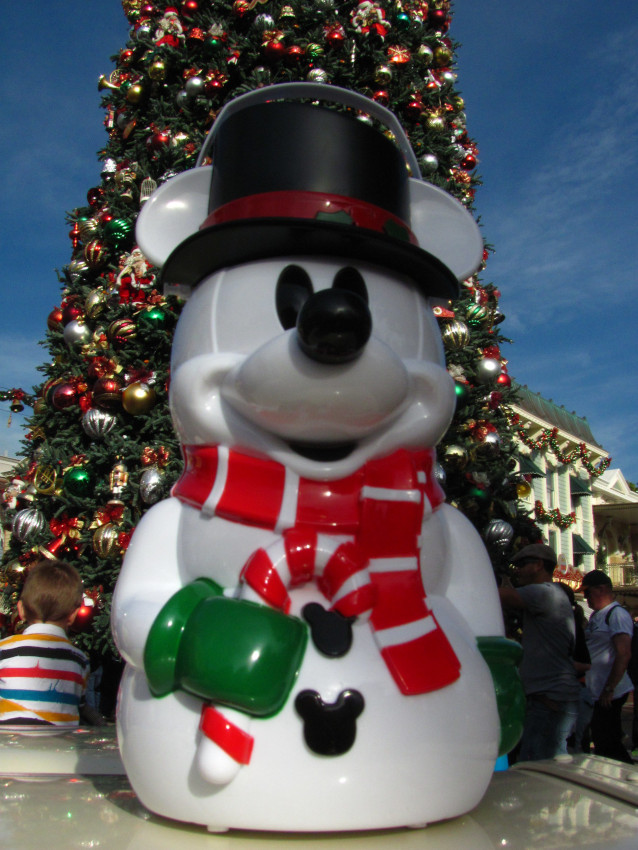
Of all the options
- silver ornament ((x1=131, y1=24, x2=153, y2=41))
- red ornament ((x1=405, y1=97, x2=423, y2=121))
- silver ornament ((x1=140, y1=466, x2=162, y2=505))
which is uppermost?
silver ornament ((x1=131, y1=24, x2=153, y2=41))

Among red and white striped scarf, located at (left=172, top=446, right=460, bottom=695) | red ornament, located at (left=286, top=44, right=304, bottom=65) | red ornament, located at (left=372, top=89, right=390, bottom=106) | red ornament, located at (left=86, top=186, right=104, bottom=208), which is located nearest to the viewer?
red and white striped scarf, located at (left=172, top=446, right=460, bottom=695)

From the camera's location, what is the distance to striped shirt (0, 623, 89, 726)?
273 centimetres

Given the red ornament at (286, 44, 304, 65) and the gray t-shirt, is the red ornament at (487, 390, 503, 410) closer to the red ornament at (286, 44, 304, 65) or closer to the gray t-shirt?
the gray t-shirt

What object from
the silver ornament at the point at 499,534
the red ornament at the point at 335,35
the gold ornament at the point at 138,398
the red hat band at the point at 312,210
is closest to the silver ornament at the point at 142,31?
the red ornament at the point at 335,35

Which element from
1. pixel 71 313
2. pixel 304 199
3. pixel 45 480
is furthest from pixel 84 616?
pixel 304 199

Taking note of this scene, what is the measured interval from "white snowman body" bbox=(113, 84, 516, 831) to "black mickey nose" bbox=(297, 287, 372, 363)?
0.08 m

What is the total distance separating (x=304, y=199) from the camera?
1825 mm

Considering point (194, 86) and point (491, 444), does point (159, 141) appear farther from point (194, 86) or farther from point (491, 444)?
point (491, 444)

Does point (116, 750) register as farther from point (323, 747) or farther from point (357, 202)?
point (357, 202)

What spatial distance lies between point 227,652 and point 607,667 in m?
3.75

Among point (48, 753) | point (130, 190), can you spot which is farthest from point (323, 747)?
point (130, 190)

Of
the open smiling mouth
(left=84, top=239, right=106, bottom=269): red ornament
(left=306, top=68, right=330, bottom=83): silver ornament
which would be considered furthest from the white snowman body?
(left=306, top=68, right=330, bottom=83): silver ornament

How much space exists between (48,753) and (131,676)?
724mm

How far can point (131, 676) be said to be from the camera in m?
1.67
